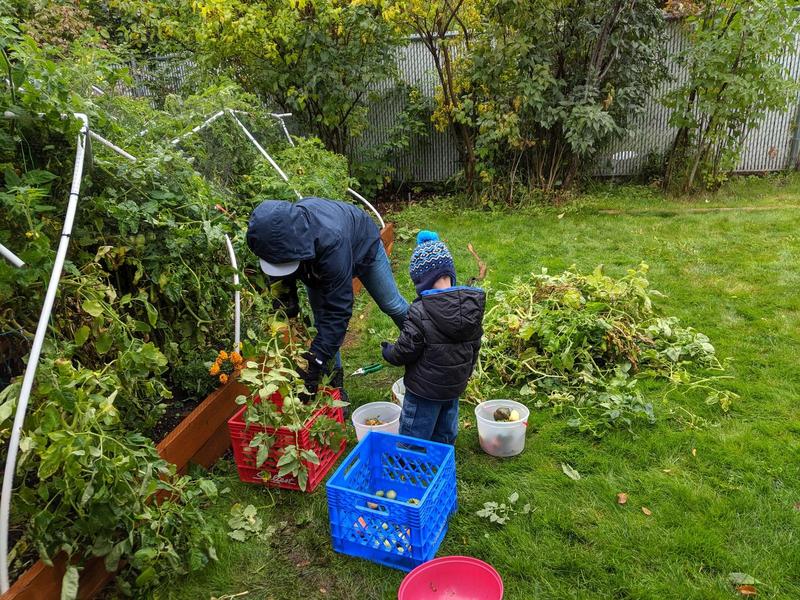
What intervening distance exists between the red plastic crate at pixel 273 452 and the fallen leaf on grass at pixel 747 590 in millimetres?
1865

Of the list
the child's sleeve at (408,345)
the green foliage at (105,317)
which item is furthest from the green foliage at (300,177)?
the child's sleeve at (408,345)

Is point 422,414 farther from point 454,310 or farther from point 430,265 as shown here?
point 430,265

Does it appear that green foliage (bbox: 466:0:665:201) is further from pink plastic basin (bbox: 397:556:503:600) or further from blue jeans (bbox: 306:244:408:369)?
pink plastic basin (bbox: 397:556:503:600)

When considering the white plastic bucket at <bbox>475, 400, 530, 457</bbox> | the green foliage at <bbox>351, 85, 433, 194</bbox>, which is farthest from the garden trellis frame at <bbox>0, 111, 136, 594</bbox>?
the green foliage at <bbox>351, 85, 433, 194</bbox>

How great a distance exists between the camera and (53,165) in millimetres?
2721

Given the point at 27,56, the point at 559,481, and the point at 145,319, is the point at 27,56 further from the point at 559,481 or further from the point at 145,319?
the point at 559,481

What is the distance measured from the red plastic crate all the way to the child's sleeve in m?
0.52

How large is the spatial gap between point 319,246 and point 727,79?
21.1ft

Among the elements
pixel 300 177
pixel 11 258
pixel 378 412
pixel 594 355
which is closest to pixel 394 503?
pixel 378 412

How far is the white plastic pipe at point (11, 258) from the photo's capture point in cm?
211

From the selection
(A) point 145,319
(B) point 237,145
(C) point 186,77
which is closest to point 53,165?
(A) point 145,319

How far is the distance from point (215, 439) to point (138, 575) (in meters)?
1.03

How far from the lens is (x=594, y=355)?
387 cm

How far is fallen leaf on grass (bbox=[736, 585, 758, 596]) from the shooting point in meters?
2.22
